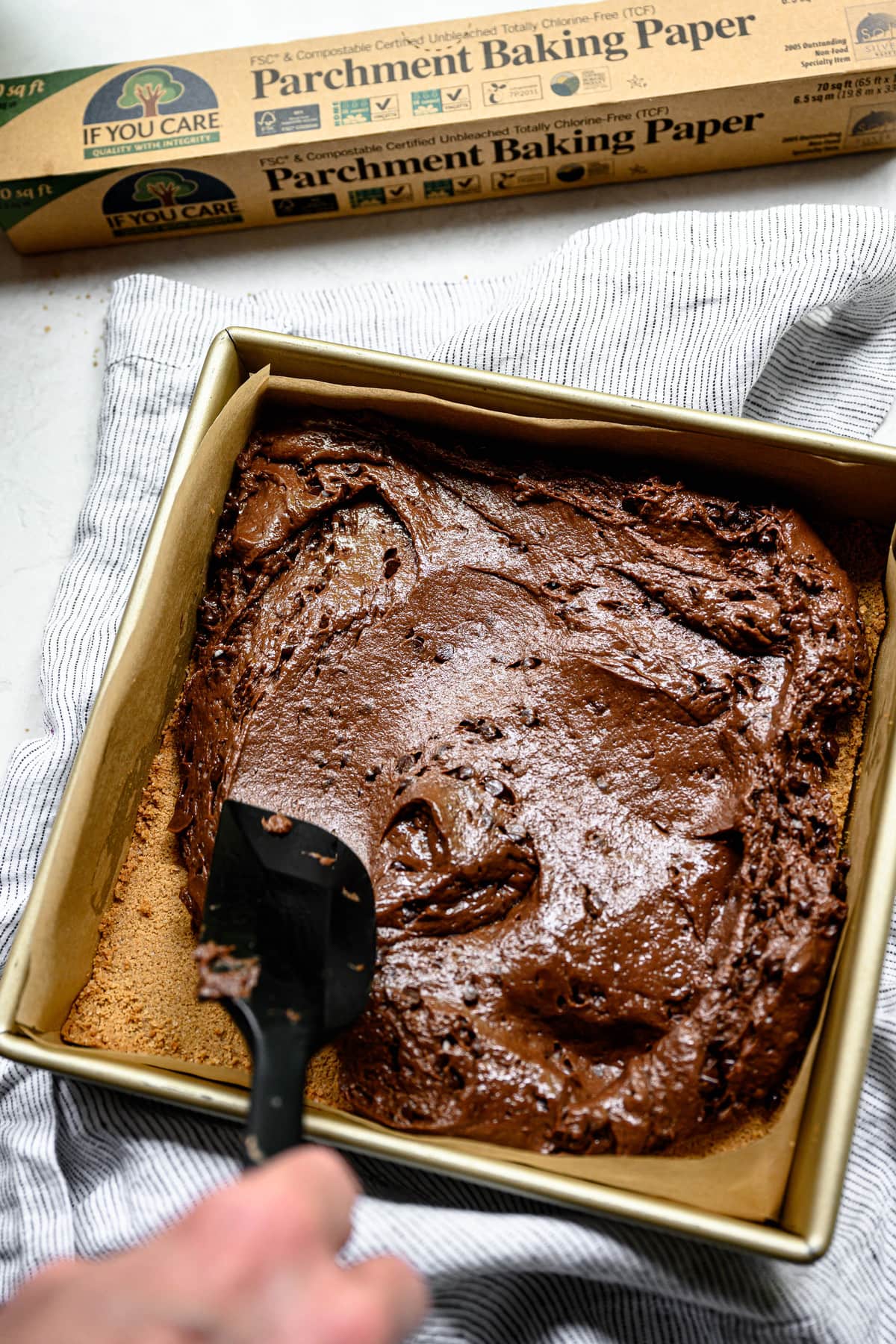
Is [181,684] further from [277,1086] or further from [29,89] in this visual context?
[29,89]

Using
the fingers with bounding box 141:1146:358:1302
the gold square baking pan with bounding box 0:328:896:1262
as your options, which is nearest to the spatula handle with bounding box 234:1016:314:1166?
the gold square baking pan with bounding box 0:328:896:1262

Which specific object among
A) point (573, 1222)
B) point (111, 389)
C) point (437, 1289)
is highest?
point (111, 389)

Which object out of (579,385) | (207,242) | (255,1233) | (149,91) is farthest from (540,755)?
(149,91)

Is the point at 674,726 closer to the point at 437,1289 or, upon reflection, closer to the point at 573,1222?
the point at 573,1222

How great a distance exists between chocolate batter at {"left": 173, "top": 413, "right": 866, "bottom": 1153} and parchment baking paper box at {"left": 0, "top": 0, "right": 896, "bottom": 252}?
0.69m

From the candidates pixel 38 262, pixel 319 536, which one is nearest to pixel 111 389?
pixel 38 262

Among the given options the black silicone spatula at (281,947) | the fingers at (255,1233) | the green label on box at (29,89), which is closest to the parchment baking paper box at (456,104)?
the green label on box at (29,89)

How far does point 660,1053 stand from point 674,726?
0.47 meters

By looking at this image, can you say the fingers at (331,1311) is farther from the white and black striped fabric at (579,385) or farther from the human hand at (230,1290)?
the white and black striped fabric at (579,385)

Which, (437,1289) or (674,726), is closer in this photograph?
(437,1289)

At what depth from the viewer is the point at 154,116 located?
2.19 meters

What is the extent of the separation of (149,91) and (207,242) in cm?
30

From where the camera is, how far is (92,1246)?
1631 mm

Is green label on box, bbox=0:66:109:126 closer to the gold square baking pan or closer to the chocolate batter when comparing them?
the gold square baking pan
